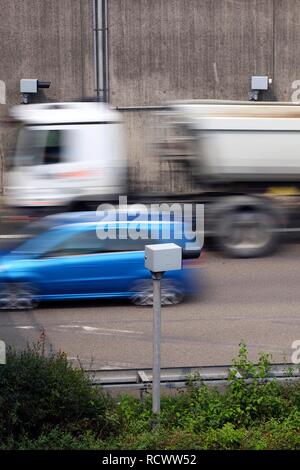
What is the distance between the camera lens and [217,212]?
1723 centimetres

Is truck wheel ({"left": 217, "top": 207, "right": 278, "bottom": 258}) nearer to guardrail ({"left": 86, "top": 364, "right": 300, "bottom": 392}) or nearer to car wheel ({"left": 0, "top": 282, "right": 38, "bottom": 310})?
car wheel ({"left": 0, "top": 282, "right": 38, "bottom": 310})

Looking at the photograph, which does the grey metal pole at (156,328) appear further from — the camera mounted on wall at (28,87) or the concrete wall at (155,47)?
the camera mounted on wall at (28,87)

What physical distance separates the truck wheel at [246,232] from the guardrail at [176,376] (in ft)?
23.6

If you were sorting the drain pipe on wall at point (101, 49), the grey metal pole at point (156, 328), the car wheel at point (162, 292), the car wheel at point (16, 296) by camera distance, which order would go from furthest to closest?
1. the drain pipe on wall at point (101, 49)
2. the car wheel at point (162, 292)
3. the car wheel at point (16, 296)
4. the grey metal pole at point (156, 328)

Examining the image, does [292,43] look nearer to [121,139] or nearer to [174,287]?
[121,139]

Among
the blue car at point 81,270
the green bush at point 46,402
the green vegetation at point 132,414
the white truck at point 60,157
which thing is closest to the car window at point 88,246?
the blue car at point 81,270

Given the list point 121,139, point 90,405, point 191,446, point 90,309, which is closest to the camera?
point 191,446

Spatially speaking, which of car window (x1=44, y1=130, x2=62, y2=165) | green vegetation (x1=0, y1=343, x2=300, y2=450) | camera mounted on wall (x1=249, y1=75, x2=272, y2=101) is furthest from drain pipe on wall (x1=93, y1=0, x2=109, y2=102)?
green vegetation (x1=0, y1=343, x2=300, y2=450)

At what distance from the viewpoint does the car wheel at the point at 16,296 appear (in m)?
13.5

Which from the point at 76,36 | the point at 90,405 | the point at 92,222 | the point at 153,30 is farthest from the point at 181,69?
the point at 90,405

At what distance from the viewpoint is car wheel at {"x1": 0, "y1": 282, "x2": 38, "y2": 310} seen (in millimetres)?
13453

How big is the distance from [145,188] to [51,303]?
15.2ft

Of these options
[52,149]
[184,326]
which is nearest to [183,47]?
[52,149]

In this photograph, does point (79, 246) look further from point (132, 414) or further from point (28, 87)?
point (28, 87)
